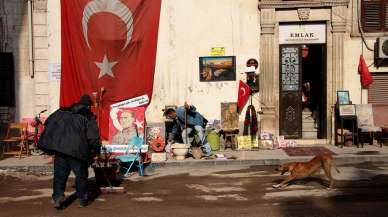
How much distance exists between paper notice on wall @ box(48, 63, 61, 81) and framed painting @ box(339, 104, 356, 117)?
8.24 metres

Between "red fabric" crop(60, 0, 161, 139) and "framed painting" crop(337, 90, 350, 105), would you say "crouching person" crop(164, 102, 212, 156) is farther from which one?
"framed painting" crop(337, 90, 350, 105)

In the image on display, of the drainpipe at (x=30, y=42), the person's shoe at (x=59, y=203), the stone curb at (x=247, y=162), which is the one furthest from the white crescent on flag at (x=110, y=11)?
the person's shoe at (x=59, y=203)

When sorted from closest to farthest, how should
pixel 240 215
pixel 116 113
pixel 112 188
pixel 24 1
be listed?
pixel 240 215
pixel 112 188
pixel 116 113
pixel 24 1

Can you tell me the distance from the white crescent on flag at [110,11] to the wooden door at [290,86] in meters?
4.61

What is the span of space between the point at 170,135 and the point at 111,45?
3.18 m

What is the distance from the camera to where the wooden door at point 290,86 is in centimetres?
1512

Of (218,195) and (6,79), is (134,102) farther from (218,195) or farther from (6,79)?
(218,195)

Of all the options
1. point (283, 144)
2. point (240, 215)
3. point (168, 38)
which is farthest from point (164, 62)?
point (240, 215)

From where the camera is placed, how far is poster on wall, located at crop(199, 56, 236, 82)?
14.8 metres

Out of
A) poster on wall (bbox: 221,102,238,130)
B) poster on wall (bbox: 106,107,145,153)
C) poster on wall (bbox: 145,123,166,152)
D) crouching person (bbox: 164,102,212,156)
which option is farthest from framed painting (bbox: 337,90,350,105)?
poster on wall (bbox: 106,107,145,153)

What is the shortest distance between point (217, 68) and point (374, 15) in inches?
194

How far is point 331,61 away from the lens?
14.7 m

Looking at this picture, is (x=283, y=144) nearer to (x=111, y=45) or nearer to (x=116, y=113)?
(x=116, y=113)

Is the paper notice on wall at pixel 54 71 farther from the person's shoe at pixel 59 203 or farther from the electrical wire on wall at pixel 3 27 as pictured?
the person's shoe at pixel 59 203
